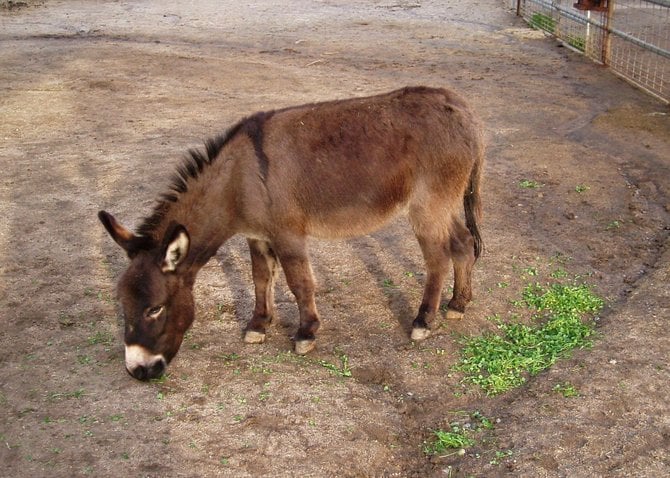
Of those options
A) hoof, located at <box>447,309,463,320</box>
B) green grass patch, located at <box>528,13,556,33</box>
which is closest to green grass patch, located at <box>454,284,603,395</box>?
hoof, located at <box>447,309,463,320</box>

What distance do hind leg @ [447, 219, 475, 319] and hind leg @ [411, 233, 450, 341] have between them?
5.9 inches

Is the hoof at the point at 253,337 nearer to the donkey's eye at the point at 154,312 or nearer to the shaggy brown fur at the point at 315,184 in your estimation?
the shaggy brown fur at the point at 315,184

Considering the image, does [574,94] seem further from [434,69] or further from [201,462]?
[201,462]

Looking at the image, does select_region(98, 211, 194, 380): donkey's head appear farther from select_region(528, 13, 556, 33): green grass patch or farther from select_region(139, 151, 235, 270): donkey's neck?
select_region(528, 13, 556, 33): green grass patch

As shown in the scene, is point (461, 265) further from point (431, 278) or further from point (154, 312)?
point (154, 312)

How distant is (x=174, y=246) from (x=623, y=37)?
8.74 m

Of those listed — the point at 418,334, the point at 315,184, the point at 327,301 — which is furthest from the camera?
the point at 327,301

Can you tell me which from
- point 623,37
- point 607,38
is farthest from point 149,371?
point 607,38

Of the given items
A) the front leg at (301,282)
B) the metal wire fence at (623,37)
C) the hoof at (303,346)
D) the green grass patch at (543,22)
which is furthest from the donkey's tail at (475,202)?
the green grass patch at (543,22)

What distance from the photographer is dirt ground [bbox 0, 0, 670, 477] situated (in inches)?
148

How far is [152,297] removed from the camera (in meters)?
4.07

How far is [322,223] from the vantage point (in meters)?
4.62

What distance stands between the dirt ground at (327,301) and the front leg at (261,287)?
99 millimetres

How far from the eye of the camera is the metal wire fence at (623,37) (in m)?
10.3
